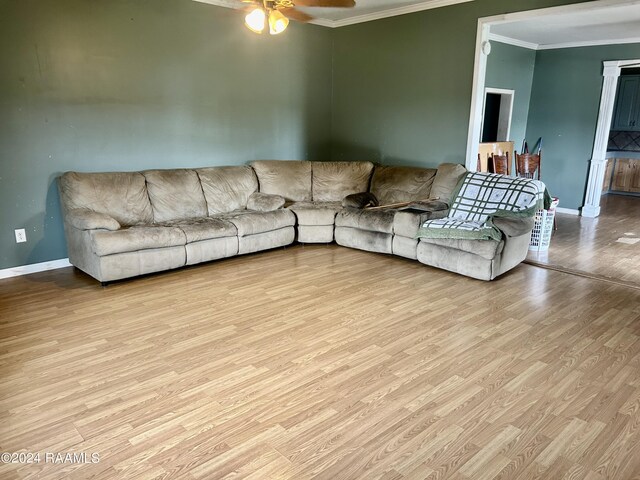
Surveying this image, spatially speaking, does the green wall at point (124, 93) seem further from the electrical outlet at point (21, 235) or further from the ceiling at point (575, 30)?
the ceiling at point (575, 30)

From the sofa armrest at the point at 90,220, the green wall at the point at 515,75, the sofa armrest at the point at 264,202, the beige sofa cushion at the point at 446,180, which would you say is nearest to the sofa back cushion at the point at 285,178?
the sofa armrest at the point at 264,202

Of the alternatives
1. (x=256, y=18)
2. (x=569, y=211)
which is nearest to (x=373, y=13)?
(x=256, y=18)

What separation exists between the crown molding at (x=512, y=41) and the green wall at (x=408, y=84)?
156cm

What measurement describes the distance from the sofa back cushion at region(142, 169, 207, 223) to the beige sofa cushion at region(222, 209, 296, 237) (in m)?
0.36

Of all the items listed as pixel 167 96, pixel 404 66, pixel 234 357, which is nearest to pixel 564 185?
pixel 404 66

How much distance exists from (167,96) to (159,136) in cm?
45

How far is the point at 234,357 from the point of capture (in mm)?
2883

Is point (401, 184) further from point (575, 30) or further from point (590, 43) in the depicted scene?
point (590, 43)

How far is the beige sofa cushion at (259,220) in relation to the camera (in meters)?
4.88

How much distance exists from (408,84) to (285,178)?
197 centimetres

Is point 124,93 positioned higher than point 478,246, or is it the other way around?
point 124,93

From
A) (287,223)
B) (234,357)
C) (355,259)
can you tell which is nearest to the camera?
(234,357)

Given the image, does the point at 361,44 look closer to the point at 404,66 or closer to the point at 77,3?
the point at 404,66

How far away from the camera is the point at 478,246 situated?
423 centimetres
